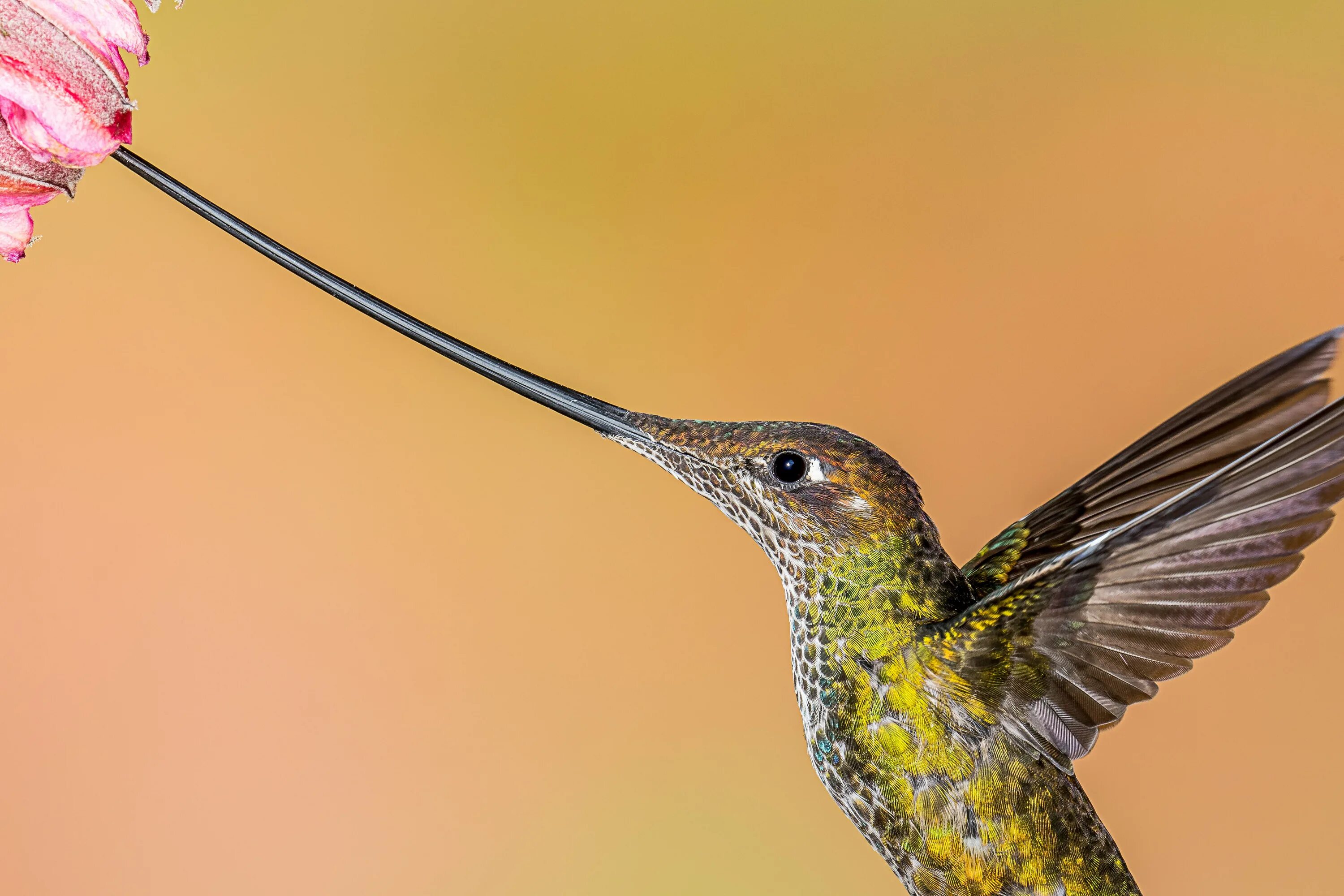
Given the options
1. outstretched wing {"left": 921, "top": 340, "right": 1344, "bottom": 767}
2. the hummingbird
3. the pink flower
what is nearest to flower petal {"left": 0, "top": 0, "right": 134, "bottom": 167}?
the pink flower

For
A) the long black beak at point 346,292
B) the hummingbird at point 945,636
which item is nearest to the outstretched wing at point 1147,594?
the hummingbird at point 945,636

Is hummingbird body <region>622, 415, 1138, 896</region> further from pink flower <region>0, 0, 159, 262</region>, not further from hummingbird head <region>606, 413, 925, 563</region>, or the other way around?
pink flower <region>0, 0, 159, 262</region>

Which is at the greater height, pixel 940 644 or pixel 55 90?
pixel 55 90

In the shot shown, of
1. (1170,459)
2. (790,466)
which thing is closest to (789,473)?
(790,466)

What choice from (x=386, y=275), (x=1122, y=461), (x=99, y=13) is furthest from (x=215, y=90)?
(x=1122, y=461)

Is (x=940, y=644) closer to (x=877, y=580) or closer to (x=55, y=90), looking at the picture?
(x=877, y=580)

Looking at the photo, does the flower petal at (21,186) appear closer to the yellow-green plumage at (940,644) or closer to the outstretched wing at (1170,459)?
the yellow-green plumage at (940,644)

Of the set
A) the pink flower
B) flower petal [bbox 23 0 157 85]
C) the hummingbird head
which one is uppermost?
flower petal [bbox 23 0 157 85]
